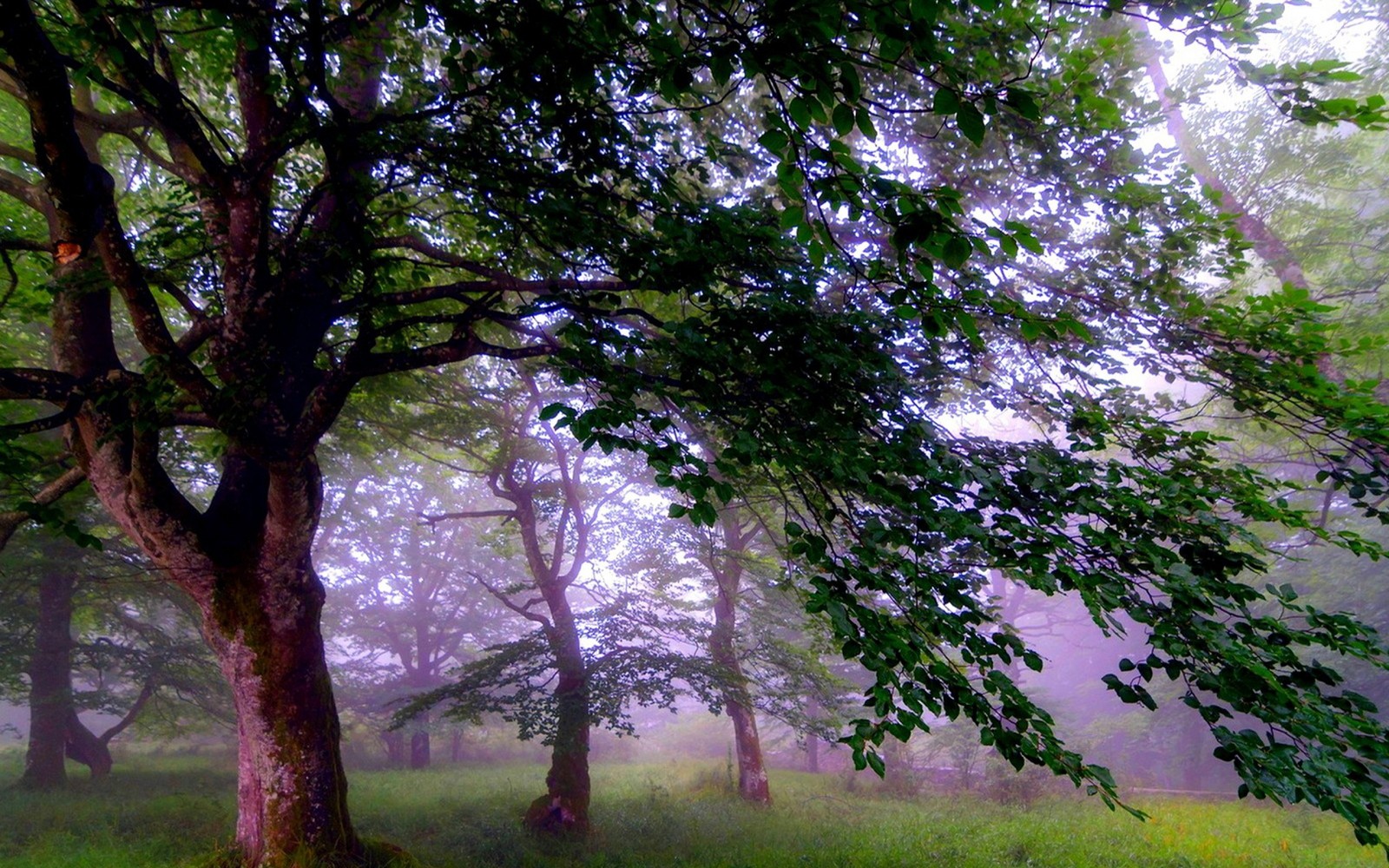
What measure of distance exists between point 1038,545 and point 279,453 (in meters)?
6.07

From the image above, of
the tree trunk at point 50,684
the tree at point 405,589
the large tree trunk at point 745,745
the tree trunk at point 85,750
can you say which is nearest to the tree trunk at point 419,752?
the tree at point 405,589

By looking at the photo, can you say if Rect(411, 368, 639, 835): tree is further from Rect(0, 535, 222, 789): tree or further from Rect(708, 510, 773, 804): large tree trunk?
Rect(0, 535, 222, 789): tree

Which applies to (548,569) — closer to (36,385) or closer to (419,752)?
(36,385)

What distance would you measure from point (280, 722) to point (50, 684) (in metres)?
15.0

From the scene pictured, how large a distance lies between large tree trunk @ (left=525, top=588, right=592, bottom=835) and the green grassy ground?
45 cm

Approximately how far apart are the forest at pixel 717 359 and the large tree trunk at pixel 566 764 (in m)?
0.07

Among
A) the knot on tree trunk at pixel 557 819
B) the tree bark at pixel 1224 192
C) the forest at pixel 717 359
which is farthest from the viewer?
the knot on tree trunk at pixel 557 819

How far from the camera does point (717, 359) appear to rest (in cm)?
388

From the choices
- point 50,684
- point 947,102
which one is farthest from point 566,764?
point 50,684

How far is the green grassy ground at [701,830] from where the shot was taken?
381 inches

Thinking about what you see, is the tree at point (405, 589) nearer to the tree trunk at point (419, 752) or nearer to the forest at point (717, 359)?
the tree trunk at point (419, 752)

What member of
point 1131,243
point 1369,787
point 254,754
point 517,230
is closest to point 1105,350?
point 1131,243

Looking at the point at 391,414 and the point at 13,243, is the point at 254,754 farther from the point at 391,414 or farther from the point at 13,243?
the point at 391,414

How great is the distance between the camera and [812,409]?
3824mm
